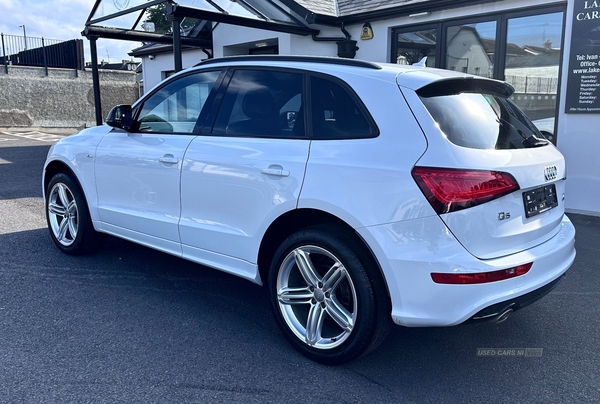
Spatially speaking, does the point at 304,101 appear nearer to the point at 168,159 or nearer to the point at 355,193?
the point at 355,193

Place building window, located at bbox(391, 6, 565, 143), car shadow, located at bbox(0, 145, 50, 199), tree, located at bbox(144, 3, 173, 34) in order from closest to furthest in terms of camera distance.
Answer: building window, located at bbox(391, 6, 565, 143), car shadow, located at bbox(0, 145, 50, 199), tree, located at bbox(144, 3, 173, 34)

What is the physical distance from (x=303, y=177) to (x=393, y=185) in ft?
1.97

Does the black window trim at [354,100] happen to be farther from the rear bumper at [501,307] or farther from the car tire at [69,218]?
the car tire at [69,218]

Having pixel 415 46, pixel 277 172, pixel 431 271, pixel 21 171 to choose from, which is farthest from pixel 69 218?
pixel 21 171

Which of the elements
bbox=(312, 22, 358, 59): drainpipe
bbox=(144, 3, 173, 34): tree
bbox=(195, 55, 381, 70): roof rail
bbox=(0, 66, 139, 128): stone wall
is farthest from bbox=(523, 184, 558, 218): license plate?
bbox=(0, 66, 139, 128): stone wall

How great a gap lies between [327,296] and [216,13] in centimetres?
641

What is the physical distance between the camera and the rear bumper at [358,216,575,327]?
8.83 ft

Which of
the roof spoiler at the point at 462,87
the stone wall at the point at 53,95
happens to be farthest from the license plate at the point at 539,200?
the stone wall at the point at 53,95

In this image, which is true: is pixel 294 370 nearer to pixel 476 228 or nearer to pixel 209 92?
pixel 476 228

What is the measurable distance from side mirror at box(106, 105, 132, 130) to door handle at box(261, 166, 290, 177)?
1.75 metres

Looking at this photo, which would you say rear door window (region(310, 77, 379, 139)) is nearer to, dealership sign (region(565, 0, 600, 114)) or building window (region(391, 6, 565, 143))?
building window (region(391, 6, 565, 143))

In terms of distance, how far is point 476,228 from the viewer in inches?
106

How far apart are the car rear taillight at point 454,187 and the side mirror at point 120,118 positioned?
2.76 meters

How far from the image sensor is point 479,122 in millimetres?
3062
